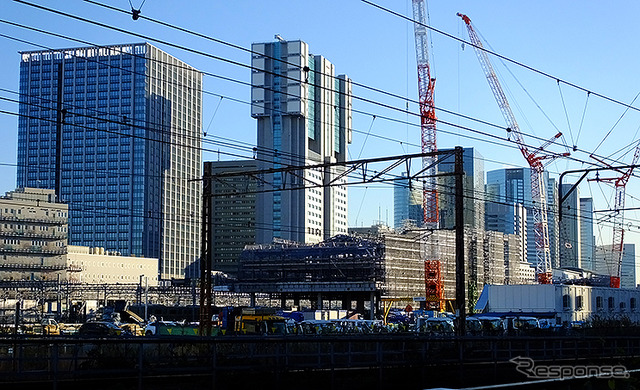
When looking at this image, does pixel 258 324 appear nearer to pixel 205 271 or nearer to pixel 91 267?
pixel 205 271

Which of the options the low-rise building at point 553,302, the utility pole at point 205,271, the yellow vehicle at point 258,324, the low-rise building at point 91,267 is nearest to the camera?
the utility pole at point 205,271

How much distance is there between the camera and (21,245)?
16862 centimetres

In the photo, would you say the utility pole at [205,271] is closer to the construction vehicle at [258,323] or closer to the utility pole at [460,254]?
the construction vehicle at [258,323]

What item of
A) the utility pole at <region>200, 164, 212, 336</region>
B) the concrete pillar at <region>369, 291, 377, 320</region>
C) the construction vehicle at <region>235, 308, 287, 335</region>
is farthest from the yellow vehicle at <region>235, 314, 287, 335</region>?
the concrete pillar at <region>369, 291, 377, 320</region>

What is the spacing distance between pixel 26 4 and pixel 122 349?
442 inches

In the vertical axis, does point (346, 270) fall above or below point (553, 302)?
above

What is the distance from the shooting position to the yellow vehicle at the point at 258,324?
56.4 metres

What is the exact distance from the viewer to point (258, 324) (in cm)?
5941

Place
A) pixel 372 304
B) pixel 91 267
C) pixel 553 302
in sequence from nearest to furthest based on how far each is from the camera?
pixel 553 302, pixel 372 304, pixel 91 267

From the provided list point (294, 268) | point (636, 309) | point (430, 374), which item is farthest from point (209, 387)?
point (294, 268)

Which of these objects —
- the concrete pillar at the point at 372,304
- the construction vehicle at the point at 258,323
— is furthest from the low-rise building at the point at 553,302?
the concrete pillar at the point at 372,304

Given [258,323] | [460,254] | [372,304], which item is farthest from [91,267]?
[460,254]

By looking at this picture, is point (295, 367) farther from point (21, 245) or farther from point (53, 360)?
point (21, 245)

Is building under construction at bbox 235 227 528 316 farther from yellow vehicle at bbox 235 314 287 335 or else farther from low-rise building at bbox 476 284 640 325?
yellow vehicle at bbox 235 314 287 335
